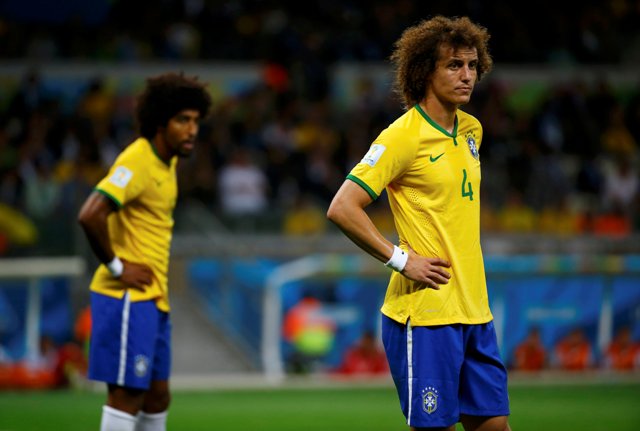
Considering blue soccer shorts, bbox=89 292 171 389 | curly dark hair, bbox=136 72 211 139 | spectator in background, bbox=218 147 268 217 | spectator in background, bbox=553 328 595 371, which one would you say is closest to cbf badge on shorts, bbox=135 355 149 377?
blue soccer shorts, bbox=89 292 171 389

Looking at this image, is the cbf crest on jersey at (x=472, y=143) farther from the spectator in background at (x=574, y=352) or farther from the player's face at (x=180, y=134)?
the spectator in background at (x=574, y=352)

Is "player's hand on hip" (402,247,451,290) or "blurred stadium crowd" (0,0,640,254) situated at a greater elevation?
"blurred stadium crowd" (0,0,640,254)

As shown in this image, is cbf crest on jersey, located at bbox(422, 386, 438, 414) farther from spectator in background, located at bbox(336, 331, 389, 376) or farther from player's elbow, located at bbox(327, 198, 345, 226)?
spectator in background, located at bbox(336, 331, 389, 376)

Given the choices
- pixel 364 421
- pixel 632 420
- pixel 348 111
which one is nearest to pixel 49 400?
pixel 364 421

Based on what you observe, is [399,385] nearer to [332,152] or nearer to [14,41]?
[332,152]

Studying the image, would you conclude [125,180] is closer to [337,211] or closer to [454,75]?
[337,211]

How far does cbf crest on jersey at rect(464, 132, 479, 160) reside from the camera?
574 centimetres

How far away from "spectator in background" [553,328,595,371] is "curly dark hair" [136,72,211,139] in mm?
9365

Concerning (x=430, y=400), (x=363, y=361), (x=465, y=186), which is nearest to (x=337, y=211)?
(x=465, y=186)

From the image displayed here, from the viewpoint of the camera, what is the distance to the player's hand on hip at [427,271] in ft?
17.8

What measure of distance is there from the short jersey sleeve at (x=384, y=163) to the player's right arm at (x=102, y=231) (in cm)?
193

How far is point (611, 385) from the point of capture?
14.5 metres

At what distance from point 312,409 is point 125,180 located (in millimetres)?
5767

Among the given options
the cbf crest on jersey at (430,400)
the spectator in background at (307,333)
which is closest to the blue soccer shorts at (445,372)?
the cbf crest on jersey at (430,400)
